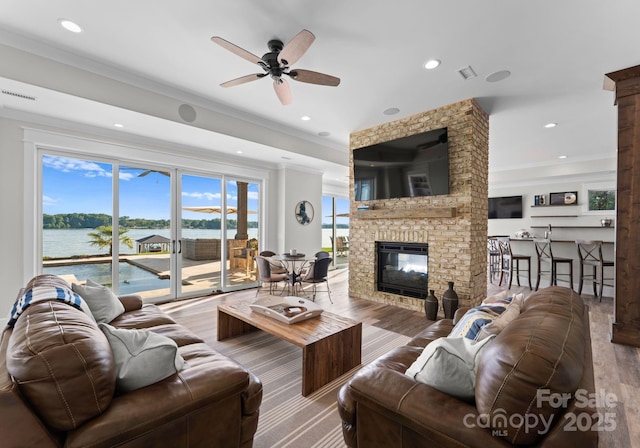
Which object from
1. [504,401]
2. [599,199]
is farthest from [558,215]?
[504,401]

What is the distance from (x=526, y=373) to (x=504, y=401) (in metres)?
0.12

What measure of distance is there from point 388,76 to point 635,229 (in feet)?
9.89

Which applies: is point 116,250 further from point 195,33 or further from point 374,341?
point 374,341

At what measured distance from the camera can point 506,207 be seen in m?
8.66

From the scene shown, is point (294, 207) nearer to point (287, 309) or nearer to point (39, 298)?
point (287, 309)

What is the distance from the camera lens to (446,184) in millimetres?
4051

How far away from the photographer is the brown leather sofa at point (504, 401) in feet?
3.13

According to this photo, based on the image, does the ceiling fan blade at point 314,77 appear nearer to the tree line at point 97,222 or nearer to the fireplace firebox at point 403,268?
the fireplace firebox at point 403,268

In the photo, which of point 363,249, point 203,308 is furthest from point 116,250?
point 363,249

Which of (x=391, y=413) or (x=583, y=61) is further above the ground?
(x=583, y=61)

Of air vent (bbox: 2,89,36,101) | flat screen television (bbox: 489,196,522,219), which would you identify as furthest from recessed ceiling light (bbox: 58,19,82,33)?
flat screen television (bbox: 489,196,522,219)

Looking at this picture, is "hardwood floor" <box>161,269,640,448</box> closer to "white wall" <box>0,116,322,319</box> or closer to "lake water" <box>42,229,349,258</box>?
"lake water" <box>42,229,349,258</box>

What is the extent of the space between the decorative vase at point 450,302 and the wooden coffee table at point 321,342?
1688 mm

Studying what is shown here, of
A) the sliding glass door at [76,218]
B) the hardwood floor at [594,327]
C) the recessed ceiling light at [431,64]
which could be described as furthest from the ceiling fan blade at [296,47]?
the sliding glass door at [76,218]
